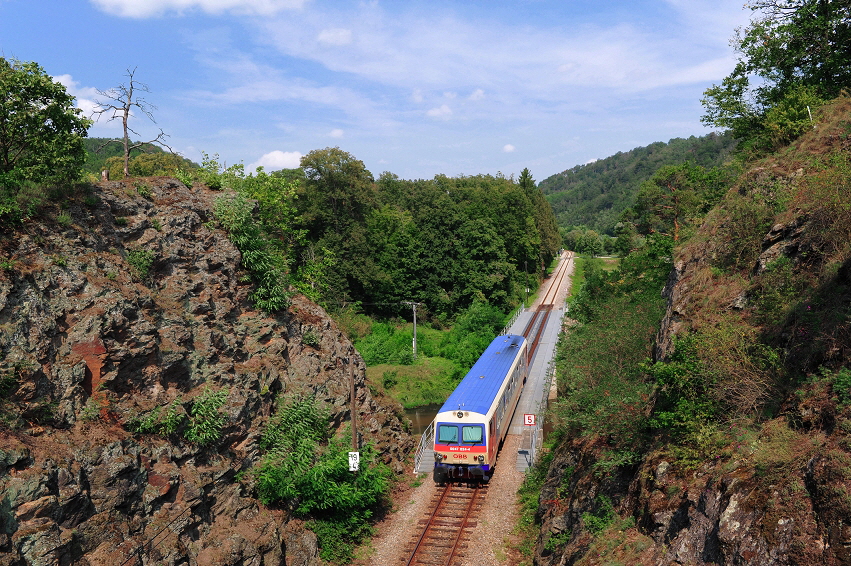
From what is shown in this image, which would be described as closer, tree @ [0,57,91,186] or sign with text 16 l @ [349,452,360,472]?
tree @ [0,57,91,186]

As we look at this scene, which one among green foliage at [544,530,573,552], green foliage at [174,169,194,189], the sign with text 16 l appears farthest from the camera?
green foliage at [174,169,194,189]

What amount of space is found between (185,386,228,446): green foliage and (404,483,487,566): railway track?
736cm

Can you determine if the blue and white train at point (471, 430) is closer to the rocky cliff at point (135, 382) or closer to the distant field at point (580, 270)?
the rocky cliff at point (135, 382)

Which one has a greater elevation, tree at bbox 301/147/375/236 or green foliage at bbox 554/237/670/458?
tree at bbox 301/147/375/236

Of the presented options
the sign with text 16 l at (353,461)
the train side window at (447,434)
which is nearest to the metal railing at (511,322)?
the train side window at (447,434)

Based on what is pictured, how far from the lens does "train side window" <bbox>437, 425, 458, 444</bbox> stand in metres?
23.1

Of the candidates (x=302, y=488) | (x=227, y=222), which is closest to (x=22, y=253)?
(x=227, y=222)

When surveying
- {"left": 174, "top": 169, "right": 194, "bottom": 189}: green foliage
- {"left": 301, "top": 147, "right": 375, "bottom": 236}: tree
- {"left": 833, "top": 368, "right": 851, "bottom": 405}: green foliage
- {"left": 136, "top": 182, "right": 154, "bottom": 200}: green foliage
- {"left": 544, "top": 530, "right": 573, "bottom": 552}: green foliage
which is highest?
{"left": 301, "top": 147, "right": 375, "bottom": 236}: tree

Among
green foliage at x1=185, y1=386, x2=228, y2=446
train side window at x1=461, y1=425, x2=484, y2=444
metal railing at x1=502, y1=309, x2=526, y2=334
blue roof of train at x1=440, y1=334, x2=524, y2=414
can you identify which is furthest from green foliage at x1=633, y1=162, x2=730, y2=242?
green foliage at x1=185, y1=386, x2=228, y2=446

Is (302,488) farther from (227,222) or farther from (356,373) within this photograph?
(227,222)

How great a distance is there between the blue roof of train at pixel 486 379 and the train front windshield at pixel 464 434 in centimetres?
76

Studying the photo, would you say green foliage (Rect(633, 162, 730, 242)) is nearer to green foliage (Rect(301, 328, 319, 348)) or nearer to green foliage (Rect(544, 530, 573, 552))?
green foliage (Rect(544, 530, 573, 552))

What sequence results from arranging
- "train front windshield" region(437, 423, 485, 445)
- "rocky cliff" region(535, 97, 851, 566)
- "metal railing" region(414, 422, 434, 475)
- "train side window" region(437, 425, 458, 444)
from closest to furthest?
1. "rocky cliff" region(535, 97, 851, 566)
2. "train front windshield" region(437, 423, 485, 445)
3. "train side window" region(437, 425, 458, 444)
4. "metal railing" region(414, 422, 434, 475)

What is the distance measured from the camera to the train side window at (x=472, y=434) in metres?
23.0
